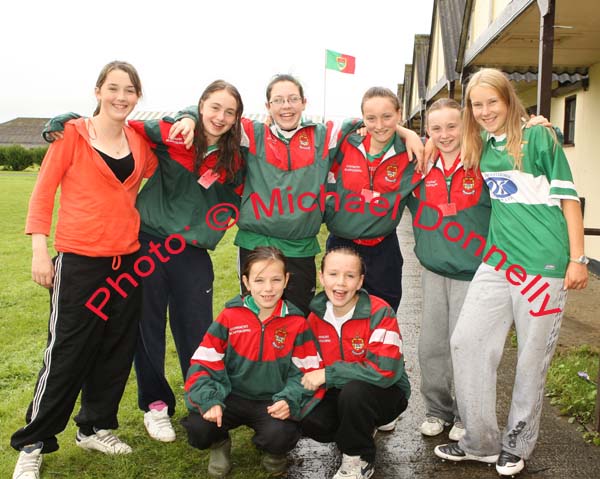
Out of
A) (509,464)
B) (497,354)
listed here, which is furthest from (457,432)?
(497,354)

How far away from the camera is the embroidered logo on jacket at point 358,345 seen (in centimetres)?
358

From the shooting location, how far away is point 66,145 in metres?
3.41

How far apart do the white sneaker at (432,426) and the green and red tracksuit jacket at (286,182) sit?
54.4 inches

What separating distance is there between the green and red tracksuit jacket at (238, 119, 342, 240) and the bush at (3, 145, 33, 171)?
185 feet

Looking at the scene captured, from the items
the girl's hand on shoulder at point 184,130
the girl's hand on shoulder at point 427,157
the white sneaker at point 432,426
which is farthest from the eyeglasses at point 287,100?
the white sneaker at point 432,426

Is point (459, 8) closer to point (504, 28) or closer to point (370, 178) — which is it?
point (504, 28)

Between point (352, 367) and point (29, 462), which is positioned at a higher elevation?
point (352, 367)

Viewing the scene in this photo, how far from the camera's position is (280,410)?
3400 millimetres

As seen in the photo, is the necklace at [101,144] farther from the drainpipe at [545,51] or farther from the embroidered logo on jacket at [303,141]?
the drainpipe at [545,51]

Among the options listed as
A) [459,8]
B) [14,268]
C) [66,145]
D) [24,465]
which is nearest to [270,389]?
[24,465]

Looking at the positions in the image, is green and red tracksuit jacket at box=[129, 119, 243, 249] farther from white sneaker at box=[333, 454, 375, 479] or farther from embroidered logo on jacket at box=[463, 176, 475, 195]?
white sneaker at box=[333, 454, 375, 479]

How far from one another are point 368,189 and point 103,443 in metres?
2.22

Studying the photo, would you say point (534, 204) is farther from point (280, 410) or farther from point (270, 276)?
point (280, 410)

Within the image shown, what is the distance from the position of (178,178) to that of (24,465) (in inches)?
72.0
